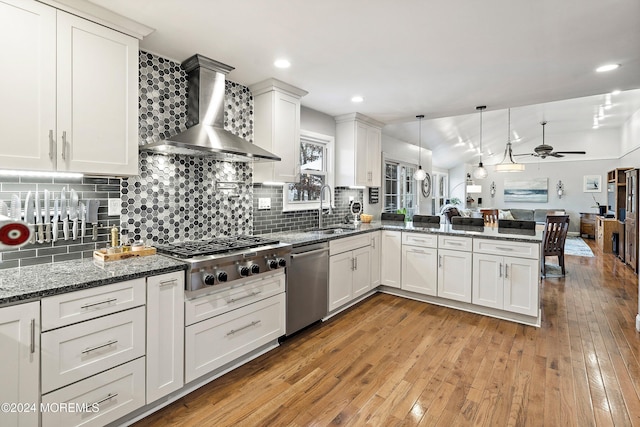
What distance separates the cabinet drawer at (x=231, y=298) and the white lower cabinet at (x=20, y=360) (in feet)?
2.40

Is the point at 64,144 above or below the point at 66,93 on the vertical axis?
below

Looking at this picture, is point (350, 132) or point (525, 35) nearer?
point (525, 35)

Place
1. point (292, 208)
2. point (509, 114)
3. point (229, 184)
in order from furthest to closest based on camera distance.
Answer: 1. point (509, 114)
2. point (292, 208)
3. point (229, 184)

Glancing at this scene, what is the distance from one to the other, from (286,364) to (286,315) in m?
0.42

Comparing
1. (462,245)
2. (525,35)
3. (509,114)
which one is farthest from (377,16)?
(509,114)

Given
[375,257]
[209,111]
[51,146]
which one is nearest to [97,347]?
[51,146]

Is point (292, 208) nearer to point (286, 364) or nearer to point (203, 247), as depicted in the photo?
point (203, 247)

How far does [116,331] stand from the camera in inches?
67.2

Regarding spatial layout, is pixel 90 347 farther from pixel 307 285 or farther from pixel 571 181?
pixel 571 181

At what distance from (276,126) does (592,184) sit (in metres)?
11.0

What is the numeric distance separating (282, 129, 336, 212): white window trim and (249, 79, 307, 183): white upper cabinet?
0.86 ft

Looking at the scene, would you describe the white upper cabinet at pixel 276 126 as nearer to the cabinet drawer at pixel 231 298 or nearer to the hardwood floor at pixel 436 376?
the cabinet drawer at pixel 231 298

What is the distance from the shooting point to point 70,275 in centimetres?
169

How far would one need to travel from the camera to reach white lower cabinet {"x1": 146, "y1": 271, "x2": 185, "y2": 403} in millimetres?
1846
